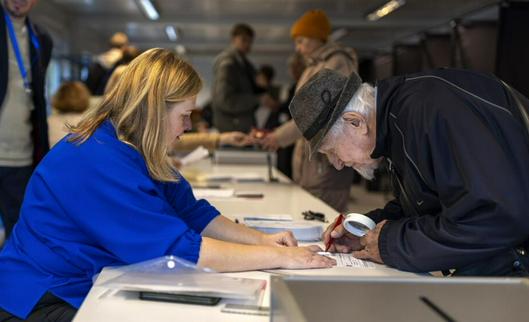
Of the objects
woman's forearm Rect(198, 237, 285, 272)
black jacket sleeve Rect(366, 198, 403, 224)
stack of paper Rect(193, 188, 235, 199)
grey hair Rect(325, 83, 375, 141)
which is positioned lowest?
stack of paper Rect(193, 188, 235, 199)

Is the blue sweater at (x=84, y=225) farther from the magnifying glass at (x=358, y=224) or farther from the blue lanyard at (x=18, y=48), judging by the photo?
the blue lanyard at (x=18, y=48)

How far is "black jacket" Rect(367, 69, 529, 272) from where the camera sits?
1.24 metres

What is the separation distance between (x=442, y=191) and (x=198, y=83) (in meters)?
0.66

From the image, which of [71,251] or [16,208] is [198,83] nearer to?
[71,251]

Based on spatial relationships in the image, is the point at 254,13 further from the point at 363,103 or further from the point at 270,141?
the point at 363,103

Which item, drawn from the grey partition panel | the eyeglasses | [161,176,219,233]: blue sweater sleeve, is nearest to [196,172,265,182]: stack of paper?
the eyeglasses

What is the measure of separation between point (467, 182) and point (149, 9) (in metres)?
8.41

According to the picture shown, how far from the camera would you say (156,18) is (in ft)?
32.7

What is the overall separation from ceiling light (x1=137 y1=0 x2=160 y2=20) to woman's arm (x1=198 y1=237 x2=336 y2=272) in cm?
718

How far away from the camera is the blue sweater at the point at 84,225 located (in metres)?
1.31

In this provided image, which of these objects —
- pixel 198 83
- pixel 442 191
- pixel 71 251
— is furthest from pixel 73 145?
pixel 442 191

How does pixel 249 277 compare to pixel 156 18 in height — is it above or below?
below

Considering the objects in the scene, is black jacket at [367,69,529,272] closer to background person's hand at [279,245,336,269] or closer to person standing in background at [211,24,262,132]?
background person's hand at [279,245,336,269]

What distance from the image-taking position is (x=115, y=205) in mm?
1307
